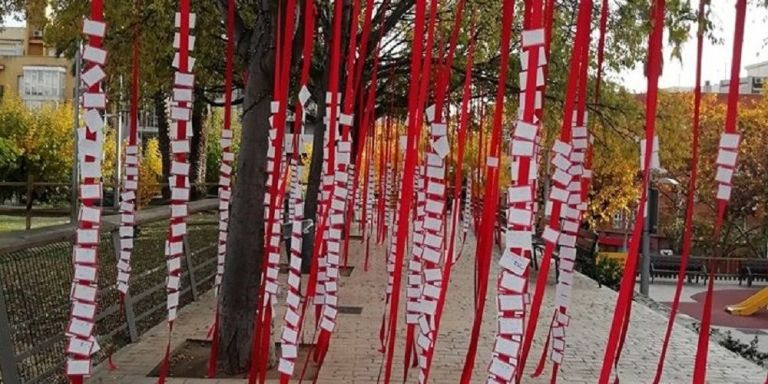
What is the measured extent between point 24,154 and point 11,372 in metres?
28.4

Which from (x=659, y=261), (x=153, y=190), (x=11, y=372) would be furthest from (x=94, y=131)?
(x=659, y=261)

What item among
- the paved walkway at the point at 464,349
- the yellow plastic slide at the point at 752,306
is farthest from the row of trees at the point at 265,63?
the yellow plastic slide at the point at 752,306

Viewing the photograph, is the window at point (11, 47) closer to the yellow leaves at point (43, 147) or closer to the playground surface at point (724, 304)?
the yellow leaves at point (43, 147)

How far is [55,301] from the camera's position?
589 cm

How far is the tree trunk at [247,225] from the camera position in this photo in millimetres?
6426

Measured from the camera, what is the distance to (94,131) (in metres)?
3.17

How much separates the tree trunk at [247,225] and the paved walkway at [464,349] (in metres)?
0.36

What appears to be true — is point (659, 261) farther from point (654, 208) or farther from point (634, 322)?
point (634, 322)

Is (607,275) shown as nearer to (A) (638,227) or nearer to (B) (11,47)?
(A) (638,227)

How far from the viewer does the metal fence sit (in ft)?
16.4

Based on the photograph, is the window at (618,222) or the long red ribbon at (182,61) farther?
the window at (618,222)

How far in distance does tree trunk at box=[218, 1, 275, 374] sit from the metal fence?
118 centimetres

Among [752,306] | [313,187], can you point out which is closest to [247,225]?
[313,187]

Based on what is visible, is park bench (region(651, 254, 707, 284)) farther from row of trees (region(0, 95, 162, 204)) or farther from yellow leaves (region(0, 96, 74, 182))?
yellow leaves (region(0, 96, 74, 182))
